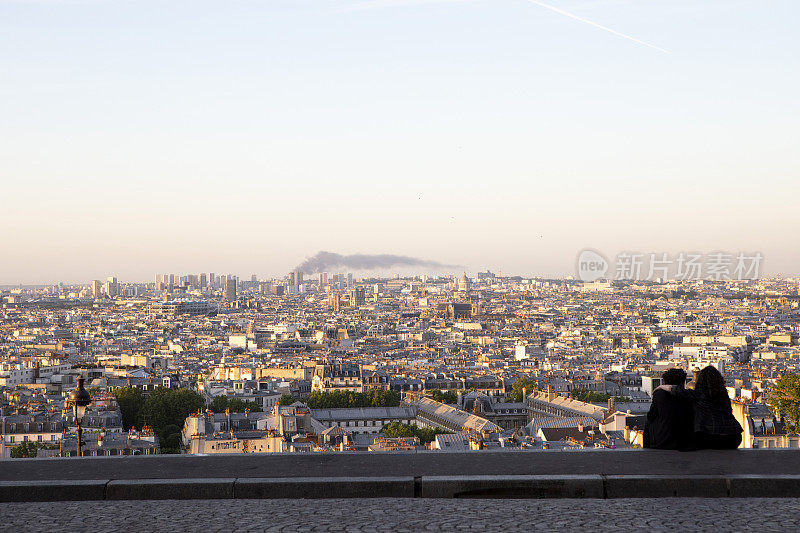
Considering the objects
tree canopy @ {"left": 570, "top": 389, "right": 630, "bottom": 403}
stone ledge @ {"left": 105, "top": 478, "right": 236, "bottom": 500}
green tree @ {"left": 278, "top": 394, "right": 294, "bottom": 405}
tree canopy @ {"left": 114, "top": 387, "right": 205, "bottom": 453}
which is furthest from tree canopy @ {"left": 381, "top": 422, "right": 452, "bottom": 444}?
stone ledge @ {"left": 105, "top": 478, "right": 236, "bottom": 500}

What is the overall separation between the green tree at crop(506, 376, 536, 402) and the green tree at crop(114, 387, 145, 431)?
75.5ft

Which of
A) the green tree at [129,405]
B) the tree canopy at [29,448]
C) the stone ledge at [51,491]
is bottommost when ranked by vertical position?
the green tree at [129,405]

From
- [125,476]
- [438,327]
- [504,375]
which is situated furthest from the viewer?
[438,327]

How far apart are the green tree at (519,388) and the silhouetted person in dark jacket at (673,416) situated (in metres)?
60.6

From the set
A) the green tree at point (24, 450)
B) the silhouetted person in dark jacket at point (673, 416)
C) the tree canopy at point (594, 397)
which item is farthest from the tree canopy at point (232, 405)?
the silhouetted person in dark jacket at point (673, 416)

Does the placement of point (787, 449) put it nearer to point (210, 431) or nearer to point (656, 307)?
point (210, 431)

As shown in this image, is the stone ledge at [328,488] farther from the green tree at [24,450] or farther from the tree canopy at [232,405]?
the tree canopy at [232,405]

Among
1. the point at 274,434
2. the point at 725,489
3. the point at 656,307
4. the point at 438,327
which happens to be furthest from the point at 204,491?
the point at 656,307

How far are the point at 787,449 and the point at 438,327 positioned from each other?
169 metres

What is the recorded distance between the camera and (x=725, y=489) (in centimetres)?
682

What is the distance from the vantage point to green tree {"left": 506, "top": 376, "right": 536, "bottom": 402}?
6869 cm

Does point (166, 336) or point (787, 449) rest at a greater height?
point (787, 449)

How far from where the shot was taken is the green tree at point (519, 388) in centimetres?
6869

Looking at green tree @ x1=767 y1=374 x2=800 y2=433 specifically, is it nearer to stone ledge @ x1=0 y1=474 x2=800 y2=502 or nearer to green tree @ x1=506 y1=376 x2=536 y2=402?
stone ledge @ x1=0 y1=474 x2=800 y2=502
